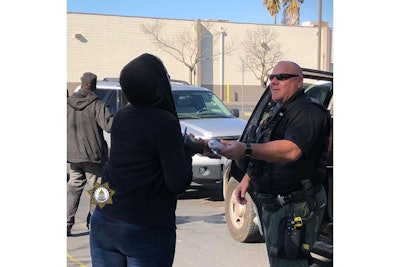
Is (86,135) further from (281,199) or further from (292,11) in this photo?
(292,11)

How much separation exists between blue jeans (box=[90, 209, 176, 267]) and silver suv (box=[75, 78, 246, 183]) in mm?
4900

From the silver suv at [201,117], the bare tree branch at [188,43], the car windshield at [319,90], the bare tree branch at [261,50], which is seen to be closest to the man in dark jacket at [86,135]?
the silver suv at [201,117]

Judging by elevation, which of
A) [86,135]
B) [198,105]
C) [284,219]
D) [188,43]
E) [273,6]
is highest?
[273,6]

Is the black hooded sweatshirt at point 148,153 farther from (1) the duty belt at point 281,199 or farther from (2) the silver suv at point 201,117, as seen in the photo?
(2) the silver suv at point 201,117

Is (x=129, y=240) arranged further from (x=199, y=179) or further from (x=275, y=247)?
(x=199, y=179)

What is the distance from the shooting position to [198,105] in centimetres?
917

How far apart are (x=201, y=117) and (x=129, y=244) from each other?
20.6 feet

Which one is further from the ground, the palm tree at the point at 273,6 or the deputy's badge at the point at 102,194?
the palm tree at the point at 273,6

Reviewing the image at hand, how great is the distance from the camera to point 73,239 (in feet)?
19.6

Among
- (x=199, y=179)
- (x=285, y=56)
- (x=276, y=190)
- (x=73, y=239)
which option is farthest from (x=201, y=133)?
(x=285, y=56)

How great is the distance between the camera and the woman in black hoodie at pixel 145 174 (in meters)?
2.56

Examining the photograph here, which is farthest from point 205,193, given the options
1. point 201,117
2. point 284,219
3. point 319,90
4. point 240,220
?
point 284,219

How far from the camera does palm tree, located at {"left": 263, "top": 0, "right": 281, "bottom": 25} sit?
48.1 meters
